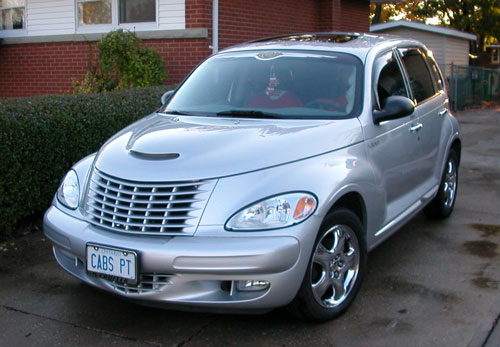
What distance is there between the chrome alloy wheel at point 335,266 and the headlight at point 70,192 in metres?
1.62

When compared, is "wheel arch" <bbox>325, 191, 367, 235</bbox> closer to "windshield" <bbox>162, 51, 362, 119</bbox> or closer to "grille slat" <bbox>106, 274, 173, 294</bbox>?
"windshield" <bbox>162, 51, 362, 119</bbox>

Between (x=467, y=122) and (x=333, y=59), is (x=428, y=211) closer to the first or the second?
(x=333, y=59)

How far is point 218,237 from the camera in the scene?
3.46 meters

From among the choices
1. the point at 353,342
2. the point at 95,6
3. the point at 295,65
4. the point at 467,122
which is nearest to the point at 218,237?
the point at 353,342

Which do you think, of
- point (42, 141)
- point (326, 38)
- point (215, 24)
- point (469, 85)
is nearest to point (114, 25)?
point (215, 24)

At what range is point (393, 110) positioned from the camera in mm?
4562

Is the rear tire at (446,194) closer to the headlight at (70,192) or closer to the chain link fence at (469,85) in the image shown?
the headlight at (70,192)

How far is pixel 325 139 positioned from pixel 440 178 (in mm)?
2312

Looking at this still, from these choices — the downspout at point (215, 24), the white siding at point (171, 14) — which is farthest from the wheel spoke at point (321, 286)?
the white siding at point (171, 14)

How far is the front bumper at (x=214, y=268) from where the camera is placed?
3.39m

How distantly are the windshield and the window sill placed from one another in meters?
5.00

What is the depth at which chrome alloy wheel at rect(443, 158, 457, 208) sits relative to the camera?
6355 millimetres

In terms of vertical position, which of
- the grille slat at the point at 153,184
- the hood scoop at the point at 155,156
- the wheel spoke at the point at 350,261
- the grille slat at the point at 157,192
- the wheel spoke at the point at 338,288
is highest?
the hood scoop at the point at 155,156

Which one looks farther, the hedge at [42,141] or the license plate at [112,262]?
the hedge at [42,141]
